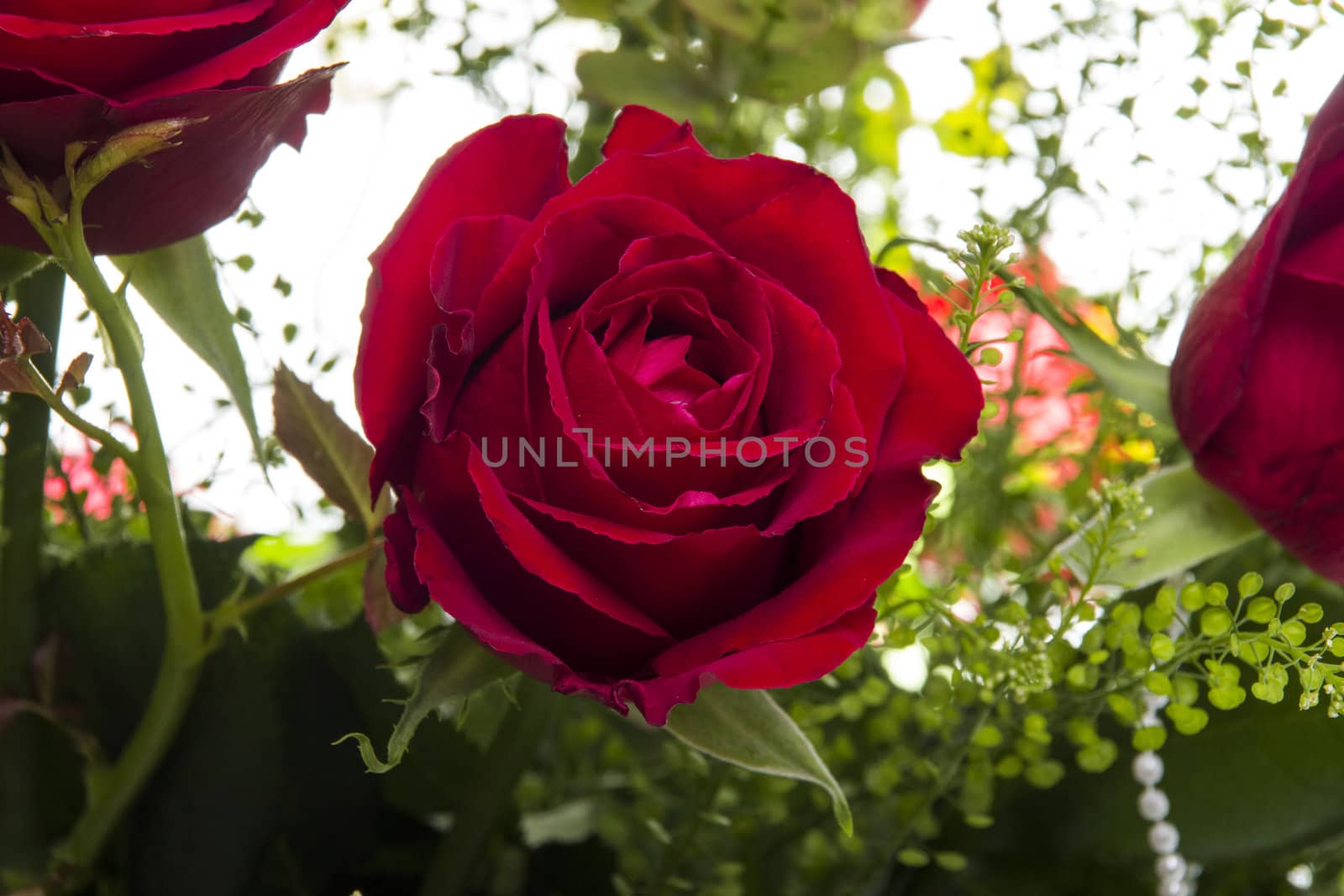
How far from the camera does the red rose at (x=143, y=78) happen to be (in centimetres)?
27

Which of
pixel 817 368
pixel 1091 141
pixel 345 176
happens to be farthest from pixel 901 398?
pixel 345 176

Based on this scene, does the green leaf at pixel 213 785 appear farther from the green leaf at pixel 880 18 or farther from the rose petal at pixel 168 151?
the green leaf at pixel 880 18

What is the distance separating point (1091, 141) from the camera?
0.52 metres

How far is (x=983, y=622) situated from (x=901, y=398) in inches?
4.8

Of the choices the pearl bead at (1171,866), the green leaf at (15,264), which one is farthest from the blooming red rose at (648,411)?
the pearl bead at (1171,866)

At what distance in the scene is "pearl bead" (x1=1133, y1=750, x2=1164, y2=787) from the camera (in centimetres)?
43

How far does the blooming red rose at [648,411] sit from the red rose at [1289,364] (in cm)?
12

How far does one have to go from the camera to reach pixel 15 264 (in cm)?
34

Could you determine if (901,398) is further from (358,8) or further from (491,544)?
(358,8)

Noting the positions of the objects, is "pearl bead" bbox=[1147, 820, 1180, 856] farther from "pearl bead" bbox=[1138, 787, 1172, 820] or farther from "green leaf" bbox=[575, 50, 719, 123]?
"green leaf" bbox=[575, 50, 719, 123]

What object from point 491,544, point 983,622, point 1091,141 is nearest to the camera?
point 491,544

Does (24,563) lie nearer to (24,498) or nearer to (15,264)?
(24,498)

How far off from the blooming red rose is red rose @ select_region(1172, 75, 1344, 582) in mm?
122

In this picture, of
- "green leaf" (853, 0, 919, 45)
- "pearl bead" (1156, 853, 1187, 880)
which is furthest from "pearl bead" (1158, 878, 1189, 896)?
"green leaf" (853, 0, 919, 45)
